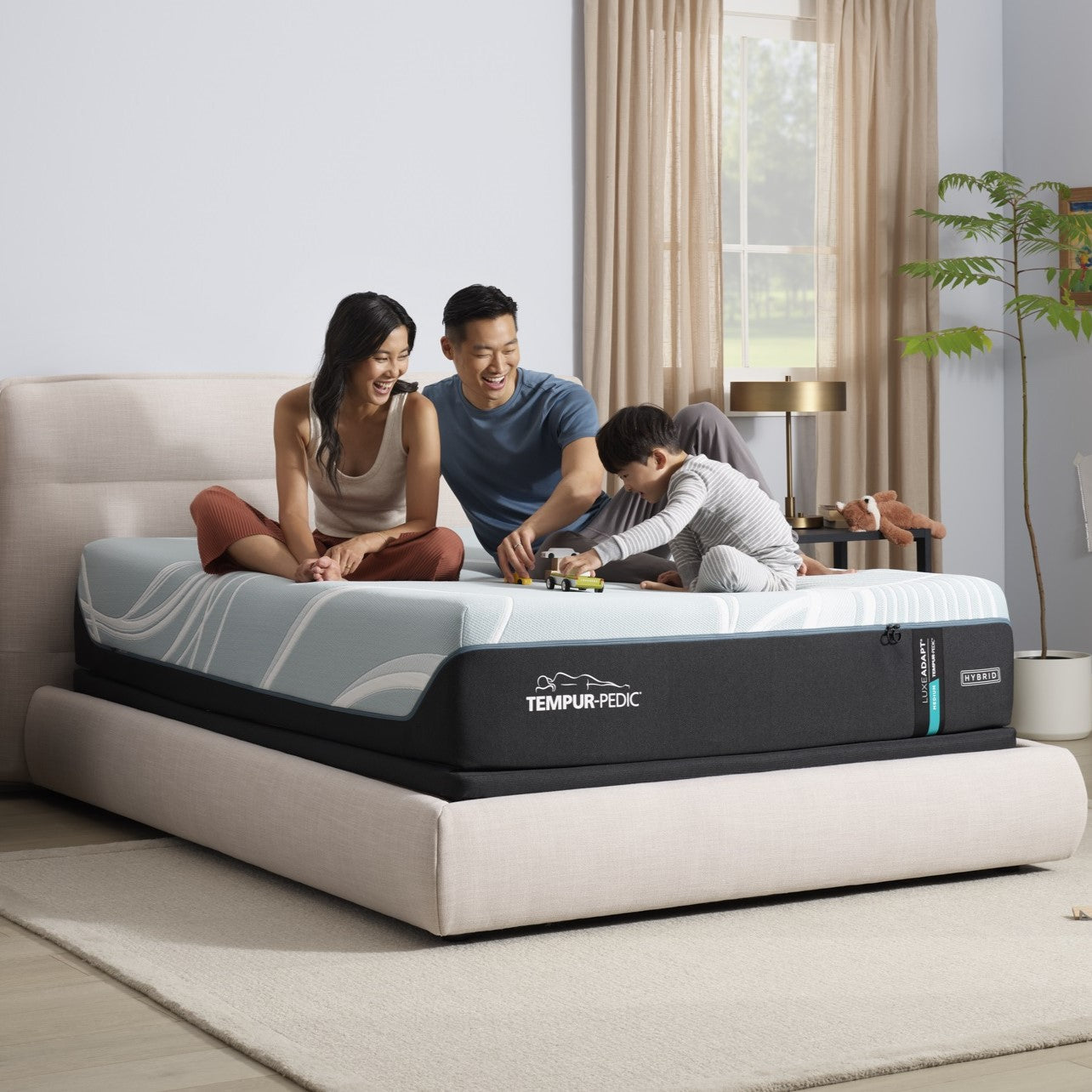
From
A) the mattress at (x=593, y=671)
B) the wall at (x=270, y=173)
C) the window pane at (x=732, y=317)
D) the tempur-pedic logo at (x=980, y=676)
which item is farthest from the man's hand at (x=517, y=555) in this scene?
the window pane at (x=732, y=317)

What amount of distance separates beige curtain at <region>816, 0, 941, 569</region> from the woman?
2.18 meters

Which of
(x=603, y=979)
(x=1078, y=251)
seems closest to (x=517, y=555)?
(x=603, y=979)

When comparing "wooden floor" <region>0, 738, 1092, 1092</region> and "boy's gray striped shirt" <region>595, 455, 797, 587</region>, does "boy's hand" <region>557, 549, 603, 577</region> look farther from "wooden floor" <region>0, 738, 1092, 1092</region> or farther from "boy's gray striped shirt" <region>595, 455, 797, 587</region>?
"wooden floor" <region>0, 738, 1092, 1092</region>

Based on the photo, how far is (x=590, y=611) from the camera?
267 centimetres

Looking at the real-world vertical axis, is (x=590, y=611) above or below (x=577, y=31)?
below

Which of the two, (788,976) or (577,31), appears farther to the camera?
(577,31)

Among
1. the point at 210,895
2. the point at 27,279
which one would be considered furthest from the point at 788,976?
the point at 27,279

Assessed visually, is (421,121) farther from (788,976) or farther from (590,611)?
(788,976)

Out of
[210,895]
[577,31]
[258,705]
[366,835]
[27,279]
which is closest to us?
[366,835]

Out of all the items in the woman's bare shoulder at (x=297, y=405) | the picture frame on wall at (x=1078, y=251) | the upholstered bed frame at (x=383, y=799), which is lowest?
the upholstered bed frame at (x=383, y=799)

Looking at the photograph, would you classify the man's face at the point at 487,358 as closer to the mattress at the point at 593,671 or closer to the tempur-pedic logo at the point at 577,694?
the mattress at the point at 593,671

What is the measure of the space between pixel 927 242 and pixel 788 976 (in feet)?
11.8

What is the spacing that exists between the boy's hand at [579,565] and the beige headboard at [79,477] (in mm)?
1418

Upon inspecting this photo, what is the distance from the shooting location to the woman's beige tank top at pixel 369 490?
348 cm
